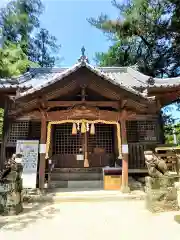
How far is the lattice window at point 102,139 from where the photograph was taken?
34.6 feet

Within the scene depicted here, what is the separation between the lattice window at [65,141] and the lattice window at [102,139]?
1.97ft

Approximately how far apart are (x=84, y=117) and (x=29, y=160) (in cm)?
276

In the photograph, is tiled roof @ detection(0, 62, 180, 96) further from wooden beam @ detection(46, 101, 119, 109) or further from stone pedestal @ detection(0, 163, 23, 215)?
stone pedestal @ detection(0, 163, 23, 215)

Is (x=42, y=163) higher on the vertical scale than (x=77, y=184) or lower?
higher

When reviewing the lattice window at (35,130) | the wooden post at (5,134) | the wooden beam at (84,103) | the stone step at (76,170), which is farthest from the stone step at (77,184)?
the wooden beam at (84,103)

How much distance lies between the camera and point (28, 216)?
18.1 feet

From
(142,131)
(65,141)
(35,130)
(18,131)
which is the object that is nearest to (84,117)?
(65,141)

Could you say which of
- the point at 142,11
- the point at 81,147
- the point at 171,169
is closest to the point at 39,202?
the point at 81,147

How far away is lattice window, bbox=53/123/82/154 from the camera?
34.2 ft

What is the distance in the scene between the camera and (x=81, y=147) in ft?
34.0

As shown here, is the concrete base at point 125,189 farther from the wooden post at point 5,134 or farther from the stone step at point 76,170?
the wooden post at point 5,134

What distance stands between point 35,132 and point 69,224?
19.7 ft

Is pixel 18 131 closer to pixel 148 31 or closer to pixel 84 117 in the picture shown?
pixel 84 117

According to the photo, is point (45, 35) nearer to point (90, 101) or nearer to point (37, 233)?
point (90, 101)
